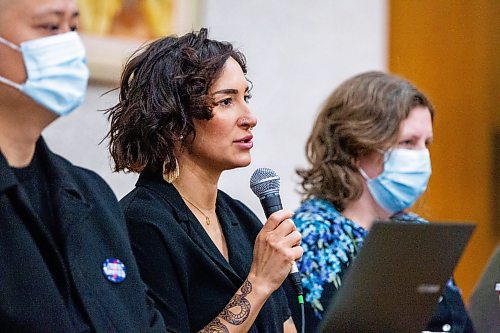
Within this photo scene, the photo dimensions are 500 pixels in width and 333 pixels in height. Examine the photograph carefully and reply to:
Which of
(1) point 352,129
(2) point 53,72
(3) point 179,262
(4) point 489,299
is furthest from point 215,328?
(1) point 352,129

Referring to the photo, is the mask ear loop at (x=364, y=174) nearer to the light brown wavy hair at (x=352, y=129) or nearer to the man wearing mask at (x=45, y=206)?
the light brown wavy hair at (x=352, y=129)

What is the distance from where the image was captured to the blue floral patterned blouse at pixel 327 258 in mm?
3918

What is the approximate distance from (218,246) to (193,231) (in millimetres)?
142

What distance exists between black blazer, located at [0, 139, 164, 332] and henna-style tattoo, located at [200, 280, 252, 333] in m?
0.25

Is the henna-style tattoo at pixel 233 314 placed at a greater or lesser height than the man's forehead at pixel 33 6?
lesser

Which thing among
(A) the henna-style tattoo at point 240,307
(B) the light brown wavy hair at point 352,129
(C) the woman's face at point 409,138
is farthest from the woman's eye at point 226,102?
(C) the woman's face at point 409,138

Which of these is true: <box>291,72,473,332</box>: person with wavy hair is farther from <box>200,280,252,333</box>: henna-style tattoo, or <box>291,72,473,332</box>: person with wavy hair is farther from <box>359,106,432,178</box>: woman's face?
<box>200,280,252,333</box>: henna-style tattoo

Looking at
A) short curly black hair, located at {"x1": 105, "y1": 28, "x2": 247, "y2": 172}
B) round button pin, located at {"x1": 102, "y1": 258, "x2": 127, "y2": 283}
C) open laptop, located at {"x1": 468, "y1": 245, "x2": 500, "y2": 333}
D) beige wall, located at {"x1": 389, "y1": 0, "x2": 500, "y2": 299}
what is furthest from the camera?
beige wall, located at {"x1": 389, "y1": 0, "x2": 500, "y2": 299}

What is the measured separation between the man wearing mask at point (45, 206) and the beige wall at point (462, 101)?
11.6 ft

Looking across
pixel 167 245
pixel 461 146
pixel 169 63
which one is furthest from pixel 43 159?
pixel 461 146

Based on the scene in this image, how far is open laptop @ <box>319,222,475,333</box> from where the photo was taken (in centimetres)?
321

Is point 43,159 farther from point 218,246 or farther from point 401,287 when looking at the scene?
point 401,287

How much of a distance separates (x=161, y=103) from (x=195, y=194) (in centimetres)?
29

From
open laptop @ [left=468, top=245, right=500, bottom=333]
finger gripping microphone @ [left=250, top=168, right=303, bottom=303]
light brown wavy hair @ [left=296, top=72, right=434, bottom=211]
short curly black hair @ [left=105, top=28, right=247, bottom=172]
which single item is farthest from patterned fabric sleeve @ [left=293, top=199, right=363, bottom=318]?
short curly black hair @ [left=105, top=28, right=247, bottom=172]
